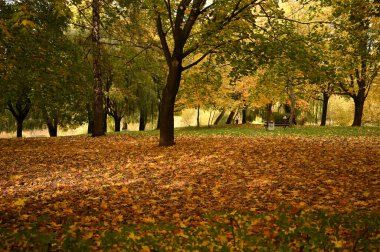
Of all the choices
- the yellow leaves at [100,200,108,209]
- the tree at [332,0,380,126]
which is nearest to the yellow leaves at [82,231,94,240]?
the yellow leaves at [100,200,108,209]

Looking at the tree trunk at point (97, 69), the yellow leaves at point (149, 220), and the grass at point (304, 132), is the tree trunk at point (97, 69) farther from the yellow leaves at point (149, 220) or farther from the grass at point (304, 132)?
the yellow leaves at point (149, 220)

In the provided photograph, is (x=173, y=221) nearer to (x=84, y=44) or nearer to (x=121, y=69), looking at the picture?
(x=121, y=69)

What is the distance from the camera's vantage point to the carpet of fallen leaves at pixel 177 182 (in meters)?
5.82

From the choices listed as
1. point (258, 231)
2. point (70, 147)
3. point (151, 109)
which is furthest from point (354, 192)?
point (151, 109)

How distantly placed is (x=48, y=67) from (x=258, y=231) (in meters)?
11.7

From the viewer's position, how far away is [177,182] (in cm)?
779

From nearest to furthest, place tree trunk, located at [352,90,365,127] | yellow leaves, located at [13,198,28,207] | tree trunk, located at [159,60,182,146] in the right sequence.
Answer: yellow leaves, located at [13,198,28,207] < tree trunk, located at [159,60,182,146] < tree trunk, located at [352,90,365,127]

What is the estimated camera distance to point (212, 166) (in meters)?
9.16

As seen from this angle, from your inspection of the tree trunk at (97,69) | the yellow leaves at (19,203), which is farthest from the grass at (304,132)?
the yellow leaves at (19,203)

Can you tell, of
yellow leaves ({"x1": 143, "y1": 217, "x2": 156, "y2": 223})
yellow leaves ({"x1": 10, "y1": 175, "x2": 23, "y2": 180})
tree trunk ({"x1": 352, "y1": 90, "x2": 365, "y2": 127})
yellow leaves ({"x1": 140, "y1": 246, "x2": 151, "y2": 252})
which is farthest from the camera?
tree trunk ({"x1": 352, "y1": 90, "x2": 365, "y2": 127})

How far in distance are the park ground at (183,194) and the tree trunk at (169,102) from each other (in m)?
1.15

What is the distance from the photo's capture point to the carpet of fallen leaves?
5820 millimetres

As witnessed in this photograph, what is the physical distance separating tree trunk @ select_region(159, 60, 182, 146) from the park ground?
3.76 ft

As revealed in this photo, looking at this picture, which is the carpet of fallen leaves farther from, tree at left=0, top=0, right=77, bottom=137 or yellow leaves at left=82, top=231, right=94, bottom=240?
tree at left=0, top=0, right=77, bottom=137
